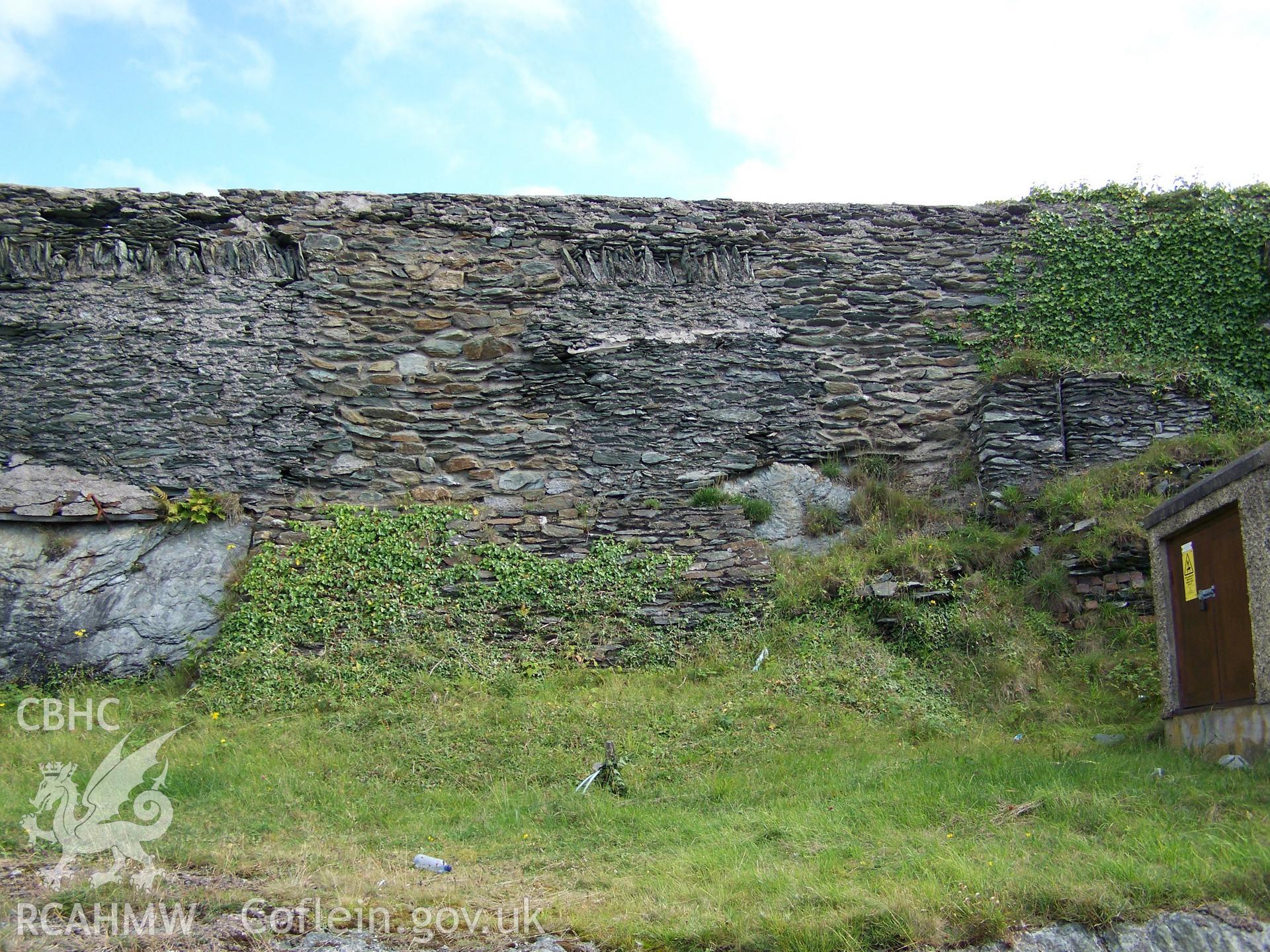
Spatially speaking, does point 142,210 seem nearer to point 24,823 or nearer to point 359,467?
point 359,467

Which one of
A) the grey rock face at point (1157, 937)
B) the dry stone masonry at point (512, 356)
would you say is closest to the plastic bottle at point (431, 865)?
the grey rock face at point (1157, 937)

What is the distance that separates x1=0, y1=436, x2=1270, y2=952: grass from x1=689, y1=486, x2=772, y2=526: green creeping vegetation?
2.34 feet

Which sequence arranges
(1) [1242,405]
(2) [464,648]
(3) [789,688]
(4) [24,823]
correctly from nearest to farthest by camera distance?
(4) [24,823], (3) [789,688], (2) [464,648], (1) [1242,405]

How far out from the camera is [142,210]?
36.3 ft

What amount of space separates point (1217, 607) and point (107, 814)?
Result: 6.65m

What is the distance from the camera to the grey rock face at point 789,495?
1044 cm

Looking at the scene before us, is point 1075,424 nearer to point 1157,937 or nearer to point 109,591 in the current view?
point 1157,937

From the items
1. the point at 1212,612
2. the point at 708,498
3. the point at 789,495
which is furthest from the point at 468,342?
the point at 1212,612

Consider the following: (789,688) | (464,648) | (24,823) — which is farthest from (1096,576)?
(24,823)

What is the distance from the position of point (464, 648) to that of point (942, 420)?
588 cm

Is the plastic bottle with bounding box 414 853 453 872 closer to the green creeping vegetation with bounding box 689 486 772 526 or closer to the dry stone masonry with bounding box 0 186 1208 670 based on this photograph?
the dry stone masonry with bounding box 0 186 1208 670

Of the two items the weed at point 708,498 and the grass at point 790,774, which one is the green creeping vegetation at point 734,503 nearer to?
the weed at point 708,498

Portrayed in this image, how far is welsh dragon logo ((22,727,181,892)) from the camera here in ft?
16.3

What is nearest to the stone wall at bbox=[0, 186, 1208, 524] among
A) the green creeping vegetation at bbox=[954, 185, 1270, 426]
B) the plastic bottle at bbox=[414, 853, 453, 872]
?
the green creeping vegetation at bbox=[954, 185, 1270, 426]
